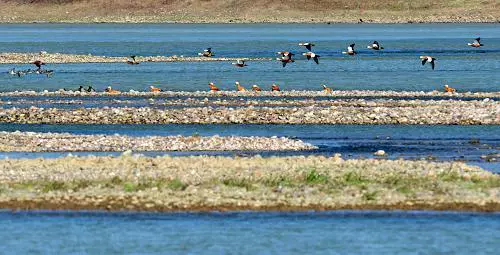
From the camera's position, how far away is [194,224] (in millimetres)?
23125

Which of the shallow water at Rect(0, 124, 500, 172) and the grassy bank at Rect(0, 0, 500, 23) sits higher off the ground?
the shallow water at Rect(0, 124, 500, 172)

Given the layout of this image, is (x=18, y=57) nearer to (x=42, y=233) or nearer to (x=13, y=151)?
(x=13, y=151)

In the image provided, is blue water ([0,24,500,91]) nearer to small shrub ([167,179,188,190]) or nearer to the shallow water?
the shallow water

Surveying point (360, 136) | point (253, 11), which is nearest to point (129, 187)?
point (360, 136)

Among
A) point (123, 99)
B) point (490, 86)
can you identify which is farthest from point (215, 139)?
point (490, 86)

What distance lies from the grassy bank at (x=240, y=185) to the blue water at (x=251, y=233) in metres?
0.54

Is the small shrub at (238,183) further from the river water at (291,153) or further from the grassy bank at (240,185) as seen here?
the river water at (291,153)

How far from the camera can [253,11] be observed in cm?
18600

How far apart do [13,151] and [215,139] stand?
5086mm

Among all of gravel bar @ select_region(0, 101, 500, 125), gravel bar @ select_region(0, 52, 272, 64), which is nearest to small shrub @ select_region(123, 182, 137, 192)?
gravel bar @ select_region(0, 101, 500, 125)

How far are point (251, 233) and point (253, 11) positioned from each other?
539ft

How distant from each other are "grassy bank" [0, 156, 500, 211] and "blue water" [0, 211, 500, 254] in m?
0.54

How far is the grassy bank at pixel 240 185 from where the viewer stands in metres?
24.5

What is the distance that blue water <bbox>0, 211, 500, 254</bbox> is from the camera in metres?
21.6
